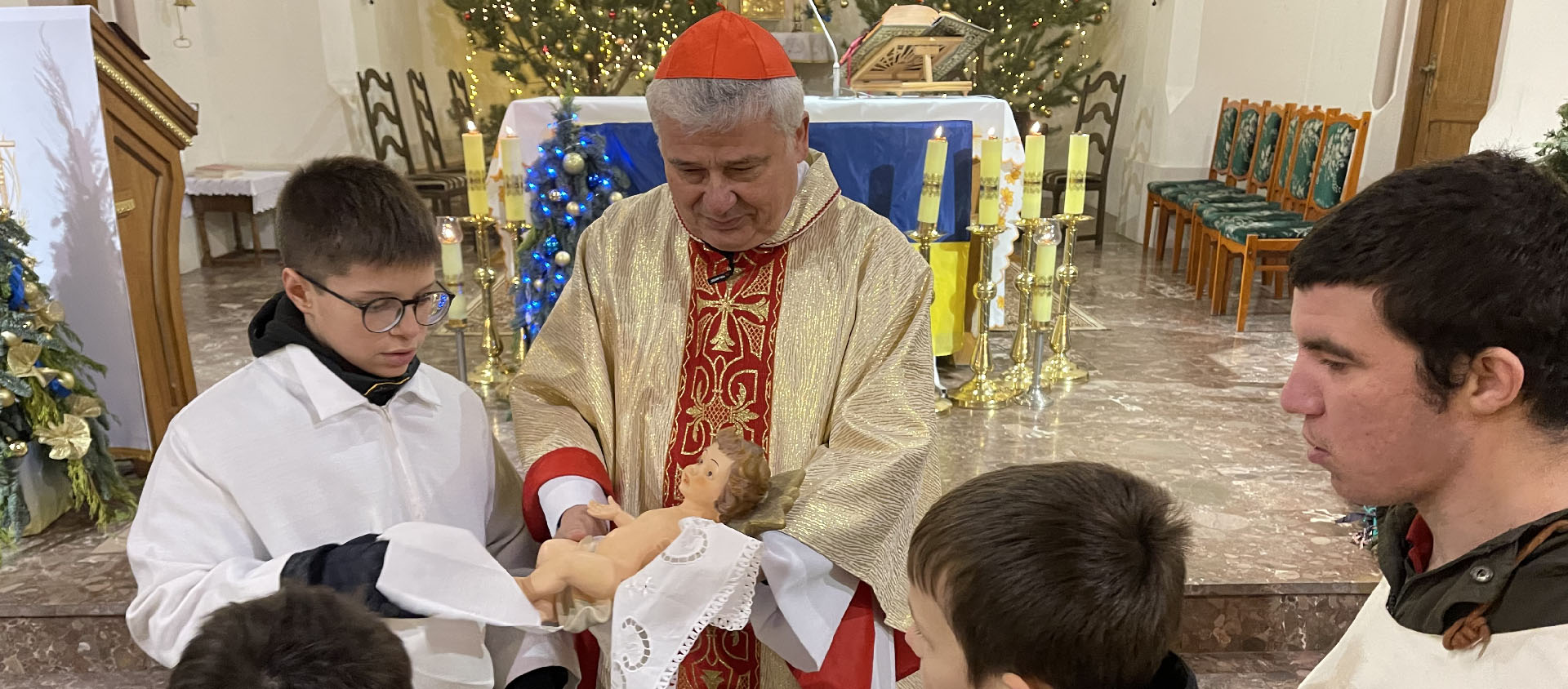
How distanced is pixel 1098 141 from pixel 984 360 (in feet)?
20.0

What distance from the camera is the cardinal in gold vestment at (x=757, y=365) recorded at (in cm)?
178

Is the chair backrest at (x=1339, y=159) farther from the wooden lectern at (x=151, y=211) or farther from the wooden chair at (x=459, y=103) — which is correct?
the wooden chair at (x=459, y=103)

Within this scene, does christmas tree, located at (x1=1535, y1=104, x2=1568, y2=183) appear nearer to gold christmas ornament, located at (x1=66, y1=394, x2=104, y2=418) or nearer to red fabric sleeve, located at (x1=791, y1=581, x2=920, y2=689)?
red fabric sleeve, located at (x1=791, y1=581, x2=920, y2=689)

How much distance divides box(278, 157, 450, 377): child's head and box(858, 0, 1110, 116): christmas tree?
861 cm

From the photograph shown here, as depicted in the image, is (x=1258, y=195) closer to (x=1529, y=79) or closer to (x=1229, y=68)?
(x=1229, y=68)

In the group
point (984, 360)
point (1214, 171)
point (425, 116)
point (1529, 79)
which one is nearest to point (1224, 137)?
point (1214, 171)

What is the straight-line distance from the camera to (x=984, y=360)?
4629mm

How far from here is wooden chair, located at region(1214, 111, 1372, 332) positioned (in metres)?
6.02

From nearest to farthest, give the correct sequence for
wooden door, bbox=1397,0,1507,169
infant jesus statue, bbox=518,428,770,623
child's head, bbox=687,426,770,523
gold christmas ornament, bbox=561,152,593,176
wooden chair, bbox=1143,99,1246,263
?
infant jesus statue, bbox=518,428,770,623
child's head, bbox=687,426,770,523
gold christmas ornament, bbox=561,152,593,176
wooden door, bbox=1397,0,1507,169
wooden chair, bbox=1143,99,1246,263

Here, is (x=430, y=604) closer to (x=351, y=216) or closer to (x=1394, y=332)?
(x=351, y=216)

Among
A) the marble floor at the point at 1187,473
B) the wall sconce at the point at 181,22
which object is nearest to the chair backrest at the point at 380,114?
the wall sconce at the point at 181,22

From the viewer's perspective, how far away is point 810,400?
6.49 feet

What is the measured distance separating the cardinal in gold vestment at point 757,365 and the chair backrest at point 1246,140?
22.0ft

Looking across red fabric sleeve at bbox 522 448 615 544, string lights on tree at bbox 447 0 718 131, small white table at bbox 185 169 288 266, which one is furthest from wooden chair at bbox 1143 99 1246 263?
→ red fabric sleeve at bbox 522 448 615 544
